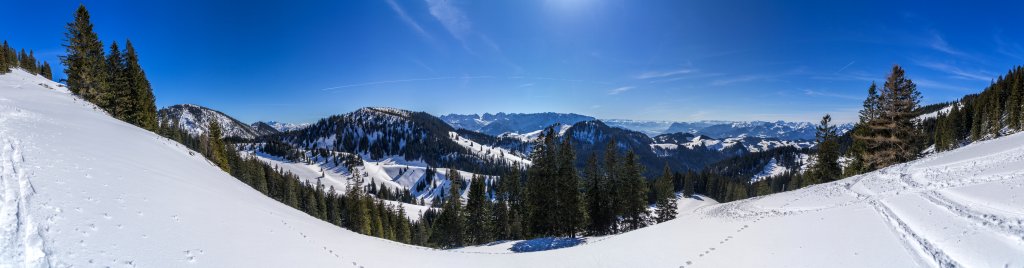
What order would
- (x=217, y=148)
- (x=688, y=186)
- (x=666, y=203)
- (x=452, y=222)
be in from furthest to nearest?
(x=688, y=186) → (x=452, y=222) → (x=666, y=203) → (x=217, y=148)

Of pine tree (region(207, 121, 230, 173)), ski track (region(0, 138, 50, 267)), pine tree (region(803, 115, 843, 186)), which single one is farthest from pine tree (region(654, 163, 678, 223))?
pine tree (region(207, 121, 230, 173))

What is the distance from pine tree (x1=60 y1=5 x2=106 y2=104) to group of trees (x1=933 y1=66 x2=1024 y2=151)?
371 ft

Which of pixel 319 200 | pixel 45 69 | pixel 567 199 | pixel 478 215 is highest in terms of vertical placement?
pixel 45 69

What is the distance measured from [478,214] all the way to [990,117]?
96647 mm

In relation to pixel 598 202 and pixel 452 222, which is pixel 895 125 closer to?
pixel 598 202

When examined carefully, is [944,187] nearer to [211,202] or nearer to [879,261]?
[879,261]

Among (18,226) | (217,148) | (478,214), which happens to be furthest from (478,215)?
(18,226)

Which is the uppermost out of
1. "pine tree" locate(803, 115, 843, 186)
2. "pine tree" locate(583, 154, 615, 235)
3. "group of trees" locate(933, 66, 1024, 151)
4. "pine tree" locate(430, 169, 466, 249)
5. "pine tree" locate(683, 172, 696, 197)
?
"group of trees" locate(933, 66, 1024, 151)

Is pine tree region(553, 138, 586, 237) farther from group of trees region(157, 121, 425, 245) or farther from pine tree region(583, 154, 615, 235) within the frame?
group of trees region(157, 121, 425, 245)

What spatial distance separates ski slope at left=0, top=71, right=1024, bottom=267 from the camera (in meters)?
7.04

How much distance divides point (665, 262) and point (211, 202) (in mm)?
15044

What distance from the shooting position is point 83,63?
38.5 m

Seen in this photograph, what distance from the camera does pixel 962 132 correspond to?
85750 mm

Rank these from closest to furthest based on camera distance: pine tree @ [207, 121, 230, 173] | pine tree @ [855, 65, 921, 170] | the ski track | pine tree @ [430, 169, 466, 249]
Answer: the ski track, pine tree @ [855, 65, 921, 170], pine tree @ [207, 121, 230, 173], pine tree @ [430, 169, 466, 249]
